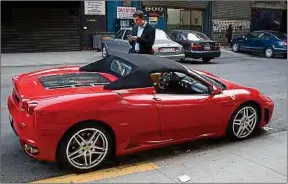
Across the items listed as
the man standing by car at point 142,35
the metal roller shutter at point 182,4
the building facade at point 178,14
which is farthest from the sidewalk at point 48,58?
the man standing by car at point 142,35

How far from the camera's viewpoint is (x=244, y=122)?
18.3ft

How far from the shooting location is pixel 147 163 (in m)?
4.70

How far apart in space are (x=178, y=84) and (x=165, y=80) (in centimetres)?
20

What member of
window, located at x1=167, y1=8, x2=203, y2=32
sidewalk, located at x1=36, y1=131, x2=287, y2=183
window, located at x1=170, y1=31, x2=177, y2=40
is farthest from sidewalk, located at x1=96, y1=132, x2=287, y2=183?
window, located at x1=167, y1=8, x2=203, y2=32

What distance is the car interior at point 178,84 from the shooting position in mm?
5027

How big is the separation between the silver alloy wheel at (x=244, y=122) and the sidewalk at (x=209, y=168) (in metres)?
0.28

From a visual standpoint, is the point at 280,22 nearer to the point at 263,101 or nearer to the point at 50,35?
the point at 50,35

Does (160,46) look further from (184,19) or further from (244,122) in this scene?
(184,19)

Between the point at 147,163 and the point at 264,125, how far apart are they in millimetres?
2157

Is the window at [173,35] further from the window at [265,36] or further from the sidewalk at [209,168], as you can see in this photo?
the sidewalk at [209,168]

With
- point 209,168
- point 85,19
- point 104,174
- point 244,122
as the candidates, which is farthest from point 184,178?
point 85,19

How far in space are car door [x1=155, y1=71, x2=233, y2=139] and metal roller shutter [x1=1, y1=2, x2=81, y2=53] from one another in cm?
1623

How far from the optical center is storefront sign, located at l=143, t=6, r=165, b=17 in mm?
22812

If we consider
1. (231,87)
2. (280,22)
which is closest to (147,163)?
(231,87)
